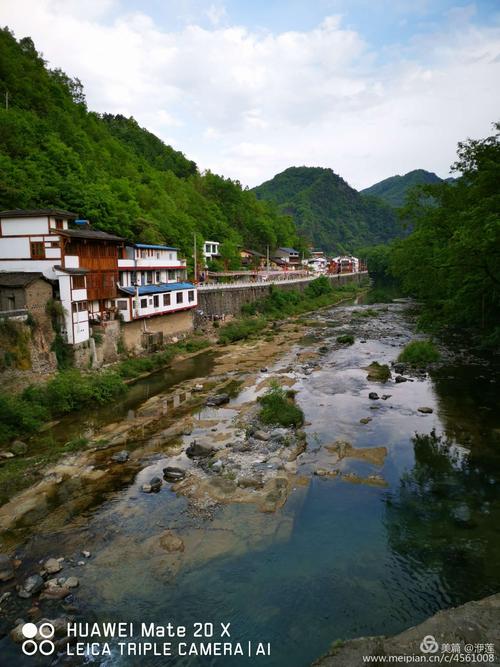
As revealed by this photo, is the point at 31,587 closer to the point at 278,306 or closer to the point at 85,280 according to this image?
the point at 85,280

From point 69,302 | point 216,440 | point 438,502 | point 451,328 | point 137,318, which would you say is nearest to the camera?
point 438,502

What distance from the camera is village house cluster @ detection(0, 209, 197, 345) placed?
2550 cm

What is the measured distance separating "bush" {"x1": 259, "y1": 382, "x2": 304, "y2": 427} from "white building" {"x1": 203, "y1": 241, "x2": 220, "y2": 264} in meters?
49.0

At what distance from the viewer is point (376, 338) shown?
48.8 metres

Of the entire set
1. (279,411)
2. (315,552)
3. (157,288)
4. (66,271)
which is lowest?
(315,552)

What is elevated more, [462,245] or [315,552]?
[462,245]

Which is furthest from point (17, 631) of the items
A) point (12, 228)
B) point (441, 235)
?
point (441, 235)

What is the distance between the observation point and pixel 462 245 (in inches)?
762

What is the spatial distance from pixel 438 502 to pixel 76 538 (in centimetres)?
1277

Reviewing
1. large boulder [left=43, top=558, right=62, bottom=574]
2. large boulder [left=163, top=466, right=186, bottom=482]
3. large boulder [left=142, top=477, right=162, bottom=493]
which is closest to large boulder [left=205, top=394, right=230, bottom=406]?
large boulder [left=163, top=466, right=186, bottom=482]

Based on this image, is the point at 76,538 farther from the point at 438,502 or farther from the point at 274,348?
the point at 274,348

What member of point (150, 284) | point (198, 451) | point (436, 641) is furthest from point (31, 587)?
point (150, 284)

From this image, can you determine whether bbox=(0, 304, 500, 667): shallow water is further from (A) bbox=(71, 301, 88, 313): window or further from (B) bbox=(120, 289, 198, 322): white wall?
(B) bbox=(120, 289, 198, 322): white wall

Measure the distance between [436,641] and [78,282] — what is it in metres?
26.3
